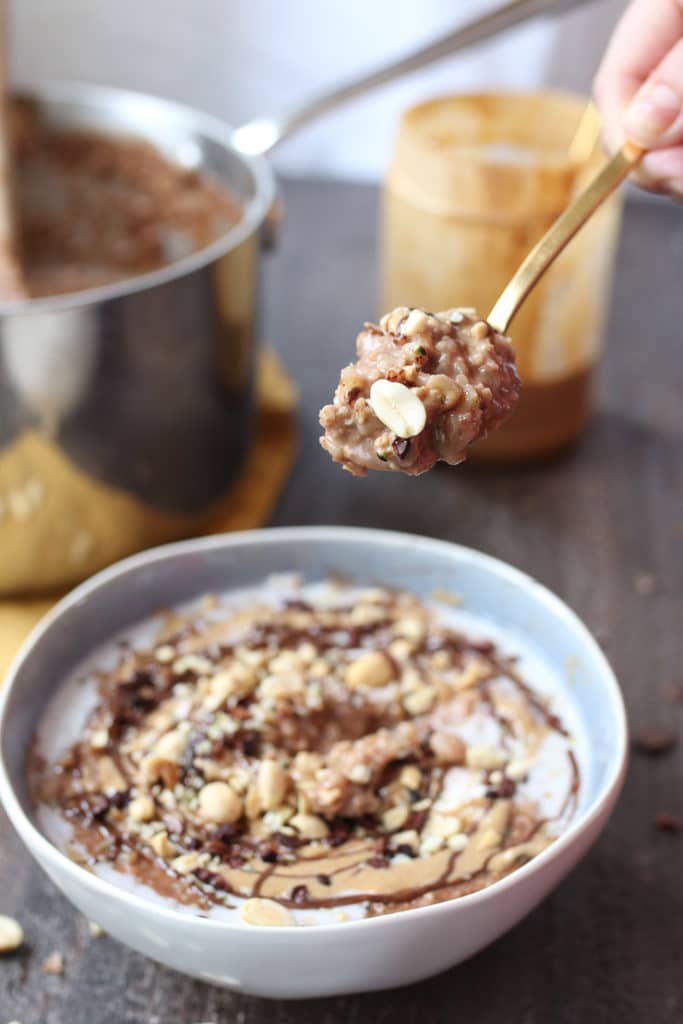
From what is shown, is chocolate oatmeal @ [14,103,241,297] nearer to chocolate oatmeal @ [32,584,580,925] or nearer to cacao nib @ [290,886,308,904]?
chocolate oatmeal @ [32,584,580,925]

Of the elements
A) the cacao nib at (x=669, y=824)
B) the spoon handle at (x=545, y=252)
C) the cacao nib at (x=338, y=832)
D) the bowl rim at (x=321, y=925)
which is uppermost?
the spoon handle at (x=545, y=252)

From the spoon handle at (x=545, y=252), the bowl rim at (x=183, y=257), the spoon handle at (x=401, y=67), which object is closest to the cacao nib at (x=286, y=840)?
the spoon handle at (x=545, y=252)

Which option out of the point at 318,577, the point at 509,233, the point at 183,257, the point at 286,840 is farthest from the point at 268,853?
the point at 183,257

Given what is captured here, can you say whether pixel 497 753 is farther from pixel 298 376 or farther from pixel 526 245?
pixel 298 376

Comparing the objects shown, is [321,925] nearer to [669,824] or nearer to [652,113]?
[669,824]

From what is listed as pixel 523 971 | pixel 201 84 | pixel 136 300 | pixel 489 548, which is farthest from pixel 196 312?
pixel 201 84

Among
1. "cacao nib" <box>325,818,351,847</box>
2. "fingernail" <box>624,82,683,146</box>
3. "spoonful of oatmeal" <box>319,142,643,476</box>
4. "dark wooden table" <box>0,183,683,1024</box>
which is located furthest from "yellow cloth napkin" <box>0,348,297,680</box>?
"fingernail" <box>624,82,683,146</box>

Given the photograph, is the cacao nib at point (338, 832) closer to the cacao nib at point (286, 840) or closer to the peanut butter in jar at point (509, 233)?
the cacao nib at point (286, 840)
